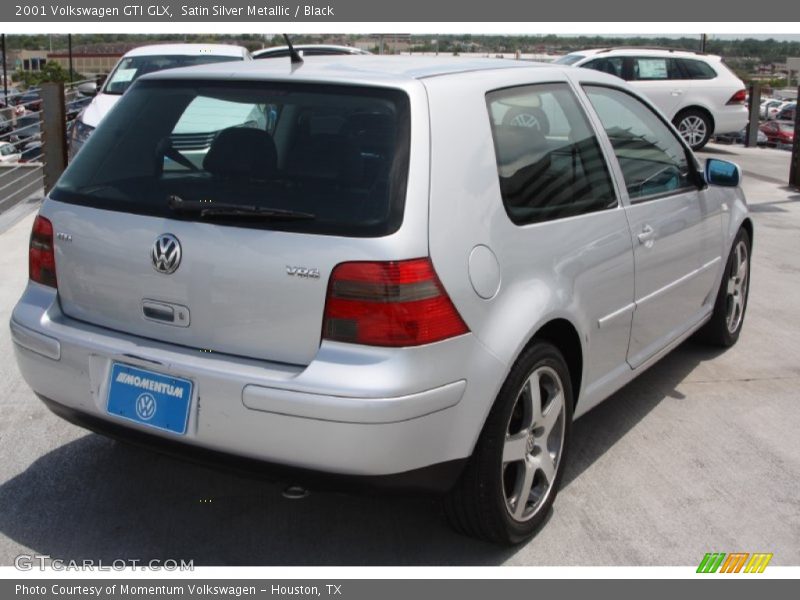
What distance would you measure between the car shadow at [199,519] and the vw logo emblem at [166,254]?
2.05ft

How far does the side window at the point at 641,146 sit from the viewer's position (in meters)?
4.20

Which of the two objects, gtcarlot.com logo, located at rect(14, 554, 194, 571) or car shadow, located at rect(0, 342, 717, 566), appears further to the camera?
car shadow, located at rect(0, 342, 717, 566)

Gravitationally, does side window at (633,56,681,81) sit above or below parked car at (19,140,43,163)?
above

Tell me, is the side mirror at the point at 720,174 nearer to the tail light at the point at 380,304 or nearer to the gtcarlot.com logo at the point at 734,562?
the gtcarlot.com logo at the point at 734,562

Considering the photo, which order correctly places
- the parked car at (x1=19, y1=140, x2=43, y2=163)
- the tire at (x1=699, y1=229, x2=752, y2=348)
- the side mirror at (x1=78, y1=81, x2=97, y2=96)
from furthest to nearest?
the parked car at (x1=19, y1=140, x2=43, y2=163) < the side mirror at (x1=78, y1=81, x2=97, y2=96) < the tire at (x1=699, y1=229, x2=752, y2=348)

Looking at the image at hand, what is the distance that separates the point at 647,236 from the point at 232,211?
6.40 ft

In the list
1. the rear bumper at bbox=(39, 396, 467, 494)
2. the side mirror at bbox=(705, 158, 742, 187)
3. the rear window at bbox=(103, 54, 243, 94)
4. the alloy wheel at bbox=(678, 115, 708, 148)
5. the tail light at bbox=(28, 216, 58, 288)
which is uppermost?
the rear window at bbox=(103, 54, 243, 94)

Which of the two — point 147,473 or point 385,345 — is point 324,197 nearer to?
point 385,345

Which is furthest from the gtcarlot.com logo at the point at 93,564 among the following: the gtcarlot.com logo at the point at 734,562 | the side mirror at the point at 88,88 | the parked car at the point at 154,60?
the side mirror at the point at 88,88

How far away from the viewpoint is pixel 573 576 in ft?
10.8

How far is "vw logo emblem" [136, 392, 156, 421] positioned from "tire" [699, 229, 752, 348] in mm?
3449

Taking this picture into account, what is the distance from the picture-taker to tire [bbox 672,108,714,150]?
17688 mm

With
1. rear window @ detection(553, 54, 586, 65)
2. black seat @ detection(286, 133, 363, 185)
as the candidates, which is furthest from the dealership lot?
rear window @ detection(553, 54, 586, 65)

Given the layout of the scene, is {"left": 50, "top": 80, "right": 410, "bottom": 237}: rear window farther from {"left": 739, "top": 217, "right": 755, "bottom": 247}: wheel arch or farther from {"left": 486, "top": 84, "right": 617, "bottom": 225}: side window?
{"left": 739, "top": 217, "right": 755, "bottom": 247}: wheel arch
